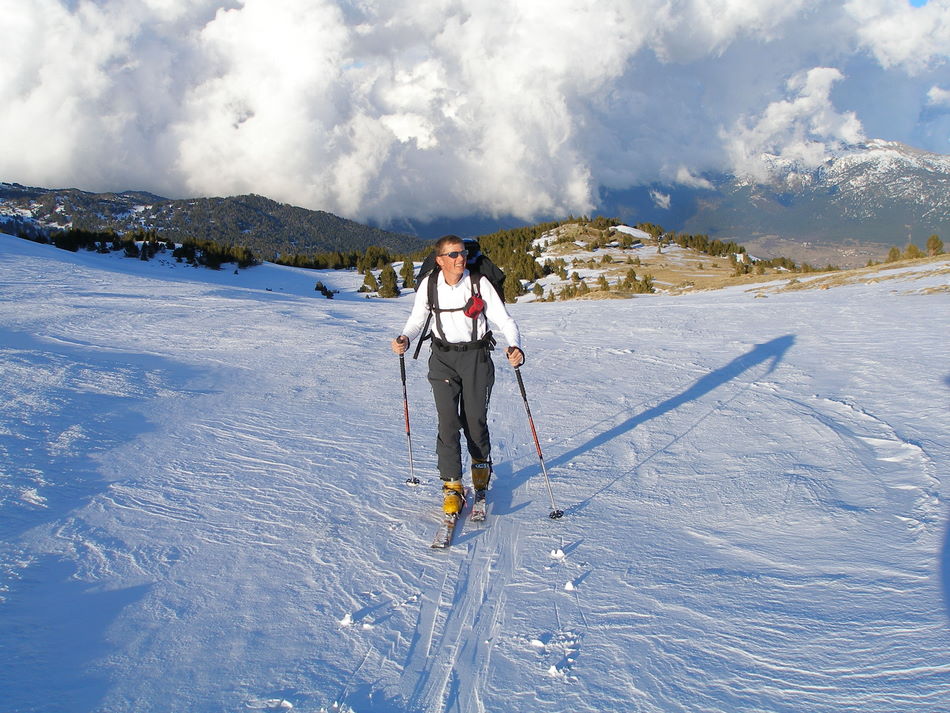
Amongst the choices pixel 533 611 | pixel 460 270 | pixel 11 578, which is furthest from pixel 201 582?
pixel 460 270

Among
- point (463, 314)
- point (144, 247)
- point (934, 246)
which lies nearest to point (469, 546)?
point (463, 314)

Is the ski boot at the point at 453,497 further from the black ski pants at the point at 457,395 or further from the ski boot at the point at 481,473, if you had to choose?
the ski boot at the point at 481,473

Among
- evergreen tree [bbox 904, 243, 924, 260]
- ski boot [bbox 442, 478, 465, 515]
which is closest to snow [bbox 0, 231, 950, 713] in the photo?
ski boot [bbox 442, 478, 465, 515]

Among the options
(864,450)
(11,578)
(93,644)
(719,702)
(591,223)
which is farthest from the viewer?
(591,223)

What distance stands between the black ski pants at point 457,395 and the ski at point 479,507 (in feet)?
0.84

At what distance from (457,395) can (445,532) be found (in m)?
1.11

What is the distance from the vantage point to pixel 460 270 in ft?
14.4

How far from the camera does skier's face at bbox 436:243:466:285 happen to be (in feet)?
14.3

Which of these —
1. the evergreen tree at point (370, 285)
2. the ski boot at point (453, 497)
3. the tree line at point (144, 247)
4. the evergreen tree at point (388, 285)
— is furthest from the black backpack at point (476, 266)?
the evergreen tree at point (370, 285)

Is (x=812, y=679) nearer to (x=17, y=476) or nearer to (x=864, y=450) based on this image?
(x=864, y=450)

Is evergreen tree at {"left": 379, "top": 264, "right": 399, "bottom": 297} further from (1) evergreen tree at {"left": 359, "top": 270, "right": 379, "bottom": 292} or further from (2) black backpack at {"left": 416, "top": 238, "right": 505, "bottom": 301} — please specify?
(2) black backpack at {"left": 416, "top": 238, "right": 505, "bottom": 301}

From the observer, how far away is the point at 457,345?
14.8 feet

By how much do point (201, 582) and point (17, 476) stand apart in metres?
2.19

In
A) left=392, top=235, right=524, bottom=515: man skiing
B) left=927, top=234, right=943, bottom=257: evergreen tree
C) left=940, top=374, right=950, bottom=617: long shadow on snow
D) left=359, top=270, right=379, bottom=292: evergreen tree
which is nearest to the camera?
left=940, top=374, right=950, bottom=617: long shadow on snow
